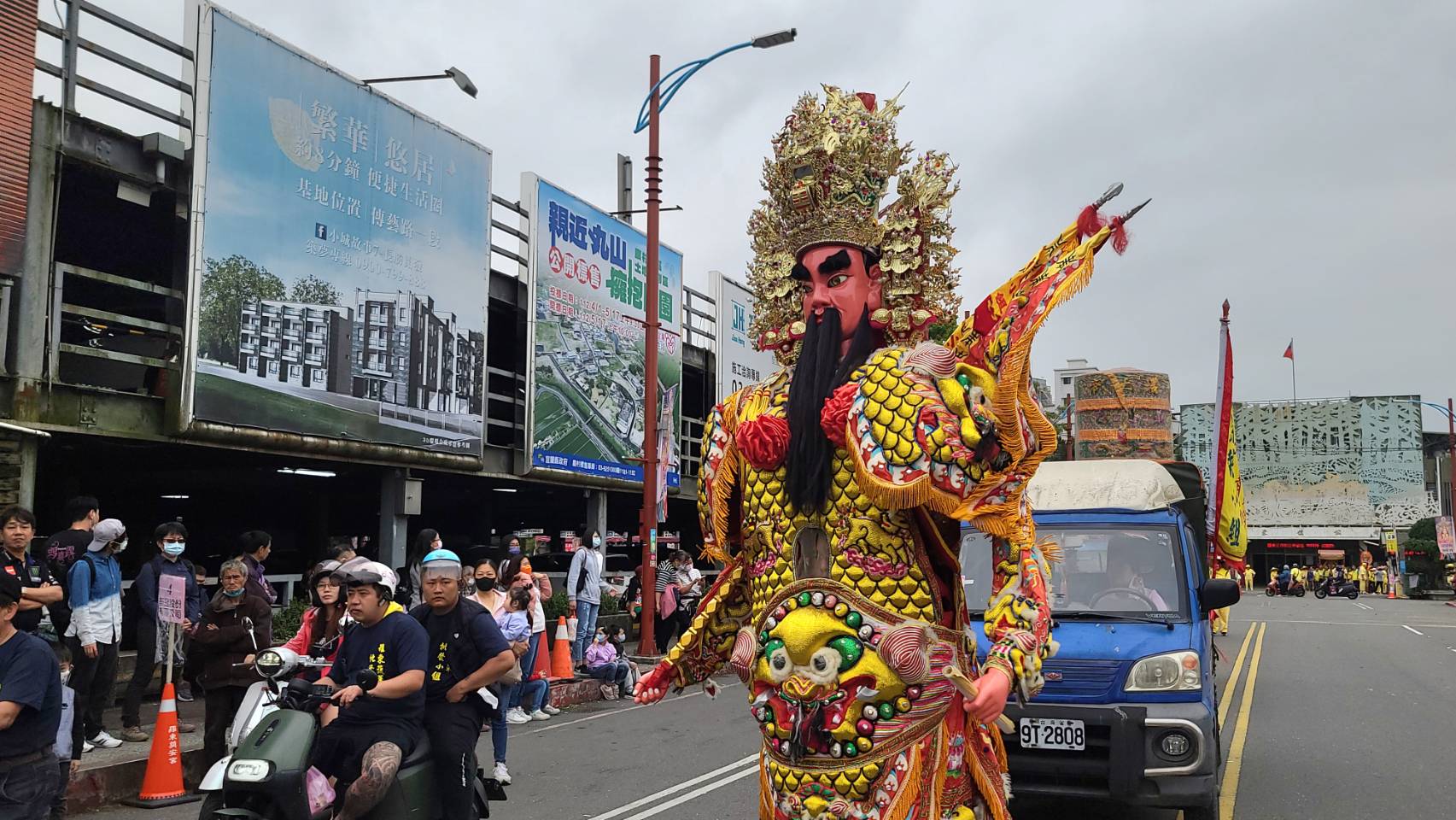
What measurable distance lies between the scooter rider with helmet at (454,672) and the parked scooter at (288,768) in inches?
3.2

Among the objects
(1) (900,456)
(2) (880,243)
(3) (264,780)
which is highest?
(2) (880,243)

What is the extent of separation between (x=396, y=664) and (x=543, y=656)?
24.9ft

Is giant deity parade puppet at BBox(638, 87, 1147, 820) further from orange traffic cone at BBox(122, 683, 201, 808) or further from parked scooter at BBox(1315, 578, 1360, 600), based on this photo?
parked scooter at BBox(1315, 578, 1360, 600)

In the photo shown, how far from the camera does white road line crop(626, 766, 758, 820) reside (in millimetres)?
7363

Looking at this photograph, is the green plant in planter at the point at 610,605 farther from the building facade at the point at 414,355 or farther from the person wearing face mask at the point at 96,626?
the person wearing face mask at the point at 96,626

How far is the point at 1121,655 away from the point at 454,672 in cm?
375

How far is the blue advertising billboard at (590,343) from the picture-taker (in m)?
19.0

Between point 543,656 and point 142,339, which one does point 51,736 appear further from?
point 142,339

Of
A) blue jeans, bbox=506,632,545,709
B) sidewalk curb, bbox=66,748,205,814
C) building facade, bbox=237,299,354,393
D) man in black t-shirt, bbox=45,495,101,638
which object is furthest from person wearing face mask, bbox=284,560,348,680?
building facade, bbox=237,299,354,393

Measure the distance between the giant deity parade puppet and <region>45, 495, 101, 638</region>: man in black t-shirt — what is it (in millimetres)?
6983

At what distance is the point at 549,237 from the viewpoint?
1934cm

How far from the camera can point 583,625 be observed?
14.8 meters

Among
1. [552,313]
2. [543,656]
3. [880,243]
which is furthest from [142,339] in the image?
[880,243]

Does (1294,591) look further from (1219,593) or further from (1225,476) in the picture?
(1219,593)
